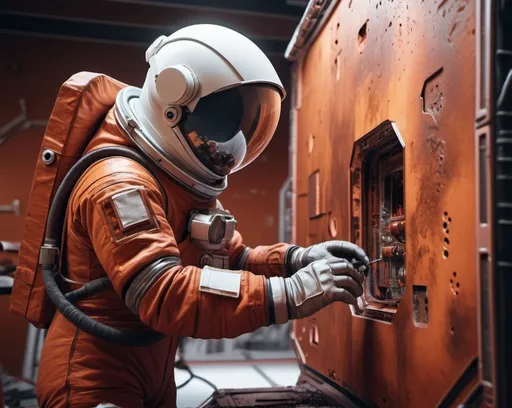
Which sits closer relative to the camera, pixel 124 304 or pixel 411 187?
pixel 411 187

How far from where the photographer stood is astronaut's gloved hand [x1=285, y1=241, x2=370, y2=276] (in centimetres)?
171

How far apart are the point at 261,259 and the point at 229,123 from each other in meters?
0.64

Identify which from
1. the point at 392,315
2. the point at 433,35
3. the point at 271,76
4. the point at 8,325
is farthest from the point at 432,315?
the point at 8,325

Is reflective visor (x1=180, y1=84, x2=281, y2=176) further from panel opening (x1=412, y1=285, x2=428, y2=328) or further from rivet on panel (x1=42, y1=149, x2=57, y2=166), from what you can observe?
panel opening (x1=412, y1=285, x2=428, y2=328)

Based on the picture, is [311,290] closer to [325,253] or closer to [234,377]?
[325,253]

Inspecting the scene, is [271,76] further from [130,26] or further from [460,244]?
[130,26]

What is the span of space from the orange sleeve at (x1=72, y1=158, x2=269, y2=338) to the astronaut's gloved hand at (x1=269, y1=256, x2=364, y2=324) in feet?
0.13

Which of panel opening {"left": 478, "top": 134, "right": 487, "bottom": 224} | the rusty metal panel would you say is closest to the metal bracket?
the rusty metal panel

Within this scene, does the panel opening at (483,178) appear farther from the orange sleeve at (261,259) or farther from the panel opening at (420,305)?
the orange sleeve at (261,259)

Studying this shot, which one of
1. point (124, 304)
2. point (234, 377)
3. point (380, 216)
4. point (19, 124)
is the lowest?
point (234, 377)

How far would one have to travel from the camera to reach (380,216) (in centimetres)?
179

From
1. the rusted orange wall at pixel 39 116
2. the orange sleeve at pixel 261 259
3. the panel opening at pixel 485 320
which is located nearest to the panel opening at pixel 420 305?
the panel opening at pixel 485 320

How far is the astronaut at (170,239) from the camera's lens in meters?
1.33

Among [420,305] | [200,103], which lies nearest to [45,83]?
[200,103]
